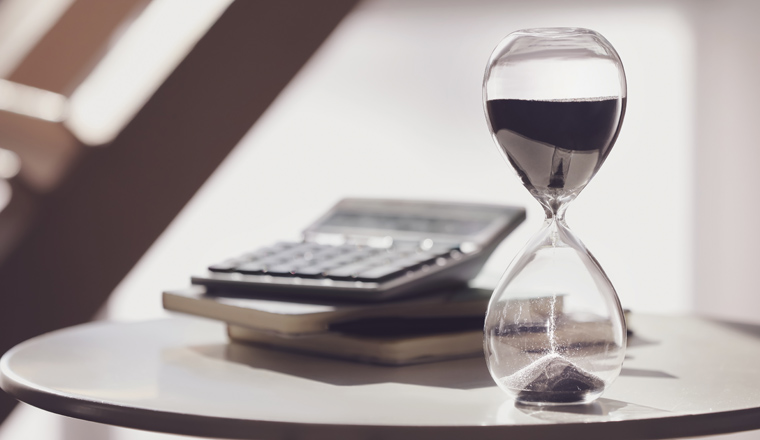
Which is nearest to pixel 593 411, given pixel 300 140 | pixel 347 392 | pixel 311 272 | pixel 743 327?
pixel 347 392

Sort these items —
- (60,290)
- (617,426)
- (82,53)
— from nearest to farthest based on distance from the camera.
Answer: (617,426) → (60,290) → (82,53)

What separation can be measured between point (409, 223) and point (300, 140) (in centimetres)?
129

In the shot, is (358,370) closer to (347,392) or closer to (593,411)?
(347,392)

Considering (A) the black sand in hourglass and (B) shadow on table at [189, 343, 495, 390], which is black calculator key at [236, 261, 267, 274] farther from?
(A) the black sand in hourglass

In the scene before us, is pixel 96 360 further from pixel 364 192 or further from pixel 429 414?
pixel 364 192

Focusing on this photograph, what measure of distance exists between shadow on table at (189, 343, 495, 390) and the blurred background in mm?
750

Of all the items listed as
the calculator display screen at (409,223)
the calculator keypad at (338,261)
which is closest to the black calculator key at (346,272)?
the calculator keypad at (338,261)

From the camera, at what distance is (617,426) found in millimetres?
459

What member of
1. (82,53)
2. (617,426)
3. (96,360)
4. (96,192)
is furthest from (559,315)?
(82,53)

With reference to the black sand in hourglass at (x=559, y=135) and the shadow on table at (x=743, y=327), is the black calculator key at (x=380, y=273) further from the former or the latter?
the shadow on table at (x=743, y=327)

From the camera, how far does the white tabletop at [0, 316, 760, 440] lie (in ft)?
1.53

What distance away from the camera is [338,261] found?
0.72 m

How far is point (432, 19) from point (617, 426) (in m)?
1.64

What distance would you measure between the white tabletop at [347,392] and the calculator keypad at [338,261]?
0.20ft
